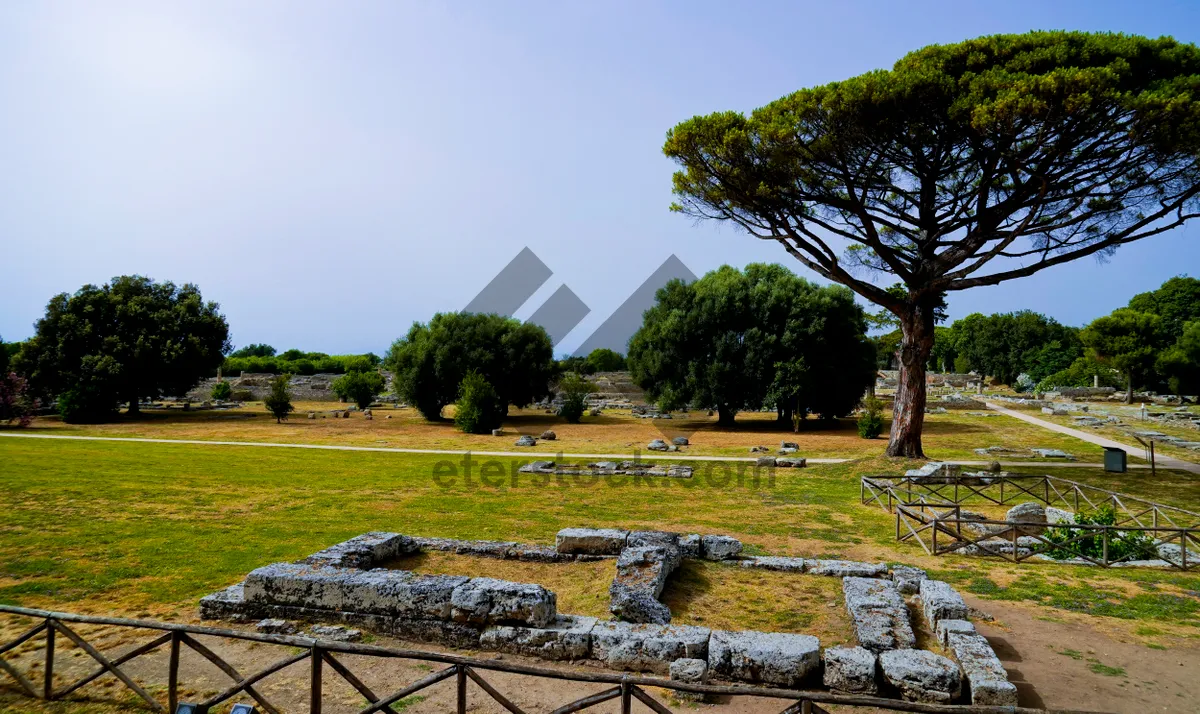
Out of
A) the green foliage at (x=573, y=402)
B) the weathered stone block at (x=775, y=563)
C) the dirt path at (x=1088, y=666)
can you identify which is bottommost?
the dirt path at (x=1088, y=666)

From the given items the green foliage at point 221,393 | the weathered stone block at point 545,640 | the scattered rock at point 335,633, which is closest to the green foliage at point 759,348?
the weathered stone block at point 545,640

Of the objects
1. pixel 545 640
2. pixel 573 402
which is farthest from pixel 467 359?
pixel 545 640

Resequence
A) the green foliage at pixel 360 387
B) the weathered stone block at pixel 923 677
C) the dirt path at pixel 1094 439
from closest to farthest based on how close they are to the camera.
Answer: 1. the weathered stone block at pixel 923 677
2. the dirt path at pixel 1094 439
3. the green foliage at pixel 360 387

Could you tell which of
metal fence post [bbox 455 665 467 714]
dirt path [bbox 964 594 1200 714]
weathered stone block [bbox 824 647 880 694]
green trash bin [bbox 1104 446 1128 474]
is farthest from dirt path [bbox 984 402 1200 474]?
metal fence post [bbox 455 665 467 714]

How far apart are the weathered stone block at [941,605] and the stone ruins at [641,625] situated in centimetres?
2

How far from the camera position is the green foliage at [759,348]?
112 feet

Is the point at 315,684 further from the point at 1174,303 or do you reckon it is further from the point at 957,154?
the point at 1174,303

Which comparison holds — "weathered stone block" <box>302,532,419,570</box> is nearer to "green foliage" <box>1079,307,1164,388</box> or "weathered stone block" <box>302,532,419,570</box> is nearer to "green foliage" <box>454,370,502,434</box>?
"green foliage" <box>454,370,502,434</box>

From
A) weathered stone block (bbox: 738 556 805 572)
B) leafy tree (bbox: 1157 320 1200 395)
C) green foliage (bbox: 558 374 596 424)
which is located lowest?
weathered stone block (bbox: 738 556 805 572)

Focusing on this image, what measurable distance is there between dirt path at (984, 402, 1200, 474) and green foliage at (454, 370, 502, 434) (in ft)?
81.7

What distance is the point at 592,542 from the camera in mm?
11141

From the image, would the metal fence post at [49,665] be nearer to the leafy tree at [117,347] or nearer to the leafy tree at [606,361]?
the leafy tree at [117,347]

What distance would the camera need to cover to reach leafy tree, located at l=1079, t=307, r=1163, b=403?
162 ft

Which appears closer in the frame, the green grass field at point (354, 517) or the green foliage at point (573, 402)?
the green grass field at point (354, 517)
